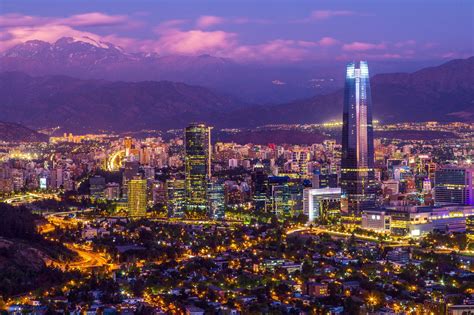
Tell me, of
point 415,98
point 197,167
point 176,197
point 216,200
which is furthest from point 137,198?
point 415,98

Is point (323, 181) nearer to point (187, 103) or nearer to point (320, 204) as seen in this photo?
point (320, 204)

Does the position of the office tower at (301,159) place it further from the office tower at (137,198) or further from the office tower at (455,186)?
the office tower at (455,186)

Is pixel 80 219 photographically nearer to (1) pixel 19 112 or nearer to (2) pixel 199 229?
(2) pixel 199 229

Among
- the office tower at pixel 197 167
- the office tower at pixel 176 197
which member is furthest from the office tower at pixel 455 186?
the office tower at pixel 176 197


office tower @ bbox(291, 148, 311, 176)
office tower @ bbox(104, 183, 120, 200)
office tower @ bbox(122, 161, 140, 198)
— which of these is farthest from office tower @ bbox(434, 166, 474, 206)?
office tower @ bbox(104, 183, 120, 200)

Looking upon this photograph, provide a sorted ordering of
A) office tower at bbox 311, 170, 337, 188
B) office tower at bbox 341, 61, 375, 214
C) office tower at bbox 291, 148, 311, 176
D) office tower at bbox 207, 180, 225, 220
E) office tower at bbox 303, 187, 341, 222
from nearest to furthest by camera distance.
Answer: office tower at bbox 303, 187, 341, 222 < office tower at bbox 207, 180, 225, 220 < office tower at bbox 341, 61, 375, 214 < office tower at bbox 311, 170, 337, 188 < office tower at bbox 291, 148, 311, 176

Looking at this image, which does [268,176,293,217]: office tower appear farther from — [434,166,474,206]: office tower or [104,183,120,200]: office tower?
[104,183,120,200]: office tower
